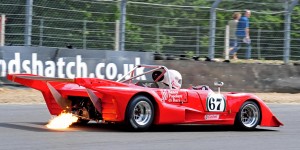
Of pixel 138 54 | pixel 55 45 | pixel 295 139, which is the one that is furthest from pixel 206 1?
pixel 295 139

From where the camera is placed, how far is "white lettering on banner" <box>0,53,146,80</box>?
14.4m

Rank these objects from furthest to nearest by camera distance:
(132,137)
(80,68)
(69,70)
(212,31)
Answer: (212,31) < (80,68) < (69,70) < (132,137)

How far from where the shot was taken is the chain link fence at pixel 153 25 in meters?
15.2

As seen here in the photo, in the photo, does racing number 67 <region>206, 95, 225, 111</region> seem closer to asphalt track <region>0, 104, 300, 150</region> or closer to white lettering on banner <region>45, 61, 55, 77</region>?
asphalt track <region>0, 104, 300, 150</region>

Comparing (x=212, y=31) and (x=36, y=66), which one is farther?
(x=212, y=31)

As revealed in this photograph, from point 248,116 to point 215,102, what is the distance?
0.86 meters

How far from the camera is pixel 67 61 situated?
15.1m

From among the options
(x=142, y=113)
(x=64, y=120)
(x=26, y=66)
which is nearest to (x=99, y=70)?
(x=26, y=66)

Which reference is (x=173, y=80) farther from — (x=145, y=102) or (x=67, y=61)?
(x=67, y=61)

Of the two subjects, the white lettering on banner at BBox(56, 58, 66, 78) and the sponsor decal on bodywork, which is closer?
the sponsor decal on bodywork

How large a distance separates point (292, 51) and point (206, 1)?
9.09 ft

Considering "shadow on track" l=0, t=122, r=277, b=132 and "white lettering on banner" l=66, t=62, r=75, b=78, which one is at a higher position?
"white lettering on banner" l=66, t=62, r=75, b=78

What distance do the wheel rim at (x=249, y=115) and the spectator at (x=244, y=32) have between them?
283 inches

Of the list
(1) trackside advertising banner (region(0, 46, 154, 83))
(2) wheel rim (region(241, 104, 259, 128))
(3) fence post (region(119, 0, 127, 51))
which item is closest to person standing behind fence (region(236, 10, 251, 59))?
(1) trackside advertising banner (region(0, 46, 154, 83))
